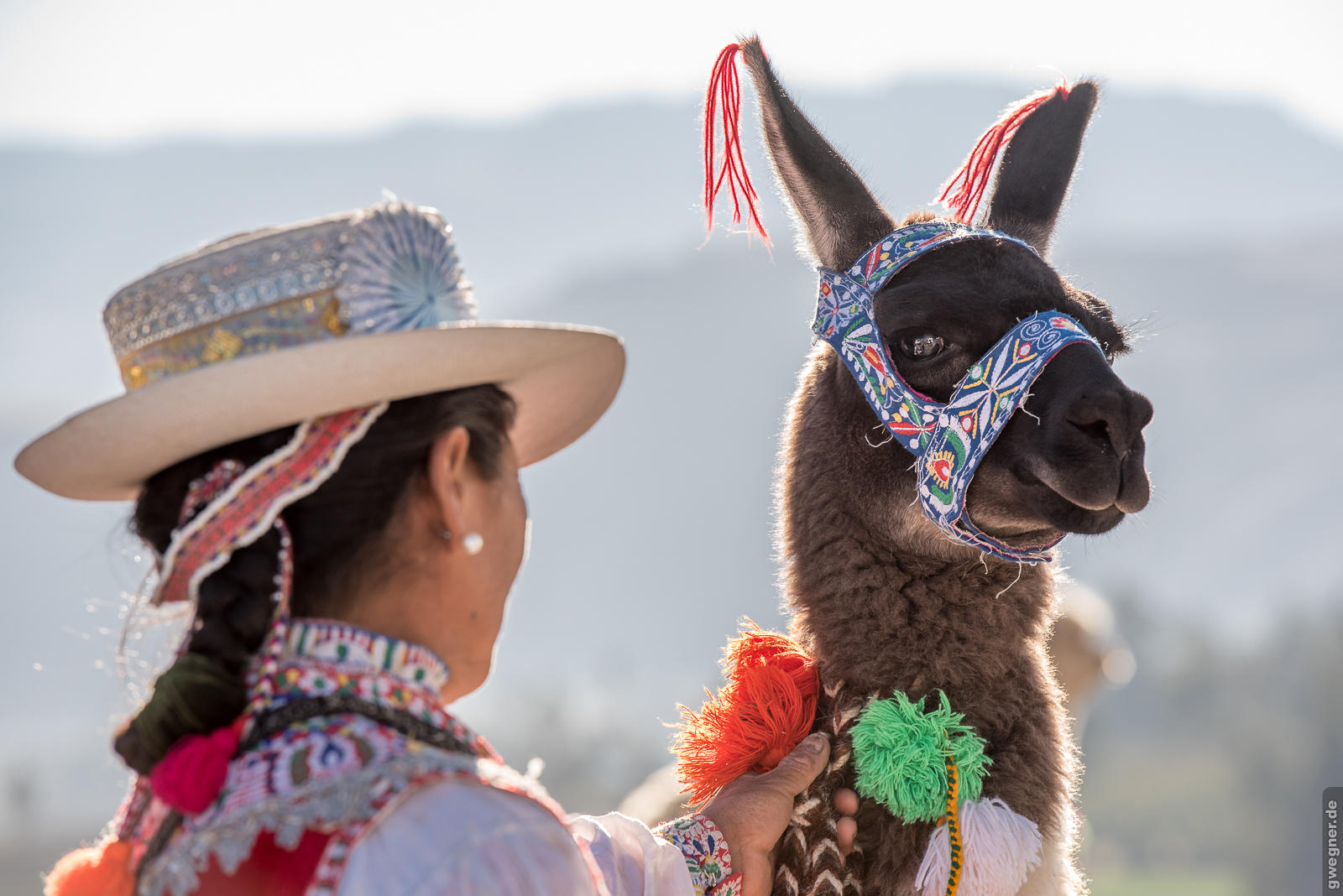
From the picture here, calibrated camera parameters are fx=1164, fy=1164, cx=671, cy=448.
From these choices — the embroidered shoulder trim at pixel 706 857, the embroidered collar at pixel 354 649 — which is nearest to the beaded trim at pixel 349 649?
the embroidered collar at pixel 354 649

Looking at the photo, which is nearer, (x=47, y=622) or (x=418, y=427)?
(x=418, y=427)

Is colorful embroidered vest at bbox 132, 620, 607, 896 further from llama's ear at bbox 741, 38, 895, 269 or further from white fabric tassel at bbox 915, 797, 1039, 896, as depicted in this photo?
llama's ear at bbox 741, 38, 895, 269

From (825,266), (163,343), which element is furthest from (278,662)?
(825,266)

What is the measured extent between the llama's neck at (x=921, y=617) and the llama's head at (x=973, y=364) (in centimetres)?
5

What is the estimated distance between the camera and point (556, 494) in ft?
182

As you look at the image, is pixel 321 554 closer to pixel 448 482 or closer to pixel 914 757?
pixel 448 482

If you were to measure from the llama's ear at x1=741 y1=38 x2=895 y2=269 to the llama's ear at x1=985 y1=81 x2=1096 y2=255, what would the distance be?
1.10ft

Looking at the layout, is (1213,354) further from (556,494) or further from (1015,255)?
(1015,255)

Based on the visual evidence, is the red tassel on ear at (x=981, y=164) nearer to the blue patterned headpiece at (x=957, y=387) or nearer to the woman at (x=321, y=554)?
the blue patterned headpiece at (x=957, y=387)

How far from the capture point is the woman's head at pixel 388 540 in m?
1.30

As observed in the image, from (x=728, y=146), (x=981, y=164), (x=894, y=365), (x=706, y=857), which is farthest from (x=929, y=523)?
(x=981, y=164)

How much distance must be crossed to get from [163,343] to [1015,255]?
5.03 feet

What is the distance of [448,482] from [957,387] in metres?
1.08

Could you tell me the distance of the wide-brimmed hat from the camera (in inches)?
51.9
